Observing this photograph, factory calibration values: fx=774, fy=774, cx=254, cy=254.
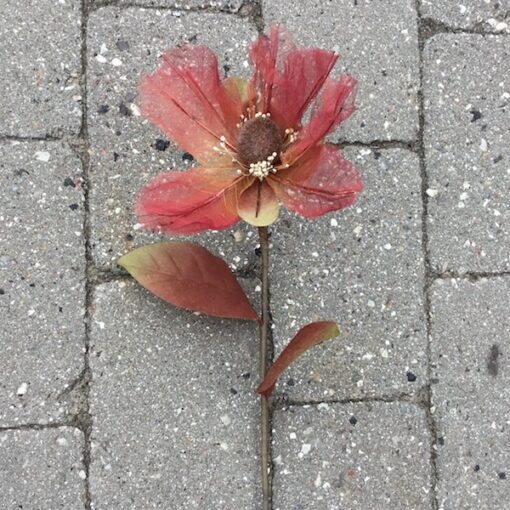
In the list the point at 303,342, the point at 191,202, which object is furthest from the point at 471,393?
the point at 191,202

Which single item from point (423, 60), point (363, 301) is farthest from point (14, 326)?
point (423, 60)

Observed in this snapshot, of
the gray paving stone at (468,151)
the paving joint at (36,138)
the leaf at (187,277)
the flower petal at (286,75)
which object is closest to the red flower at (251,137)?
the flower petal at (286,75)

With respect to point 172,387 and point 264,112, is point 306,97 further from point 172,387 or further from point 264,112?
point 172,387

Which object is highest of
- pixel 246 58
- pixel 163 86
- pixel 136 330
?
pixel 246 58

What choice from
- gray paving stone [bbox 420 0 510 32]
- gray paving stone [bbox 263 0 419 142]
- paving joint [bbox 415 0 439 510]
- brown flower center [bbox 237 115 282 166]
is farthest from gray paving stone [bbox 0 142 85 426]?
gray paving stone [bbox 420 0 510 32]

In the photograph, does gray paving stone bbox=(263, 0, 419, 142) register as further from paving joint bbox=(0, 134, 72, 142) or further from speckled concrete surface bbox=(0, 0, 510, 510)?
paving joint bbox=(0, 134, 72, 142)
